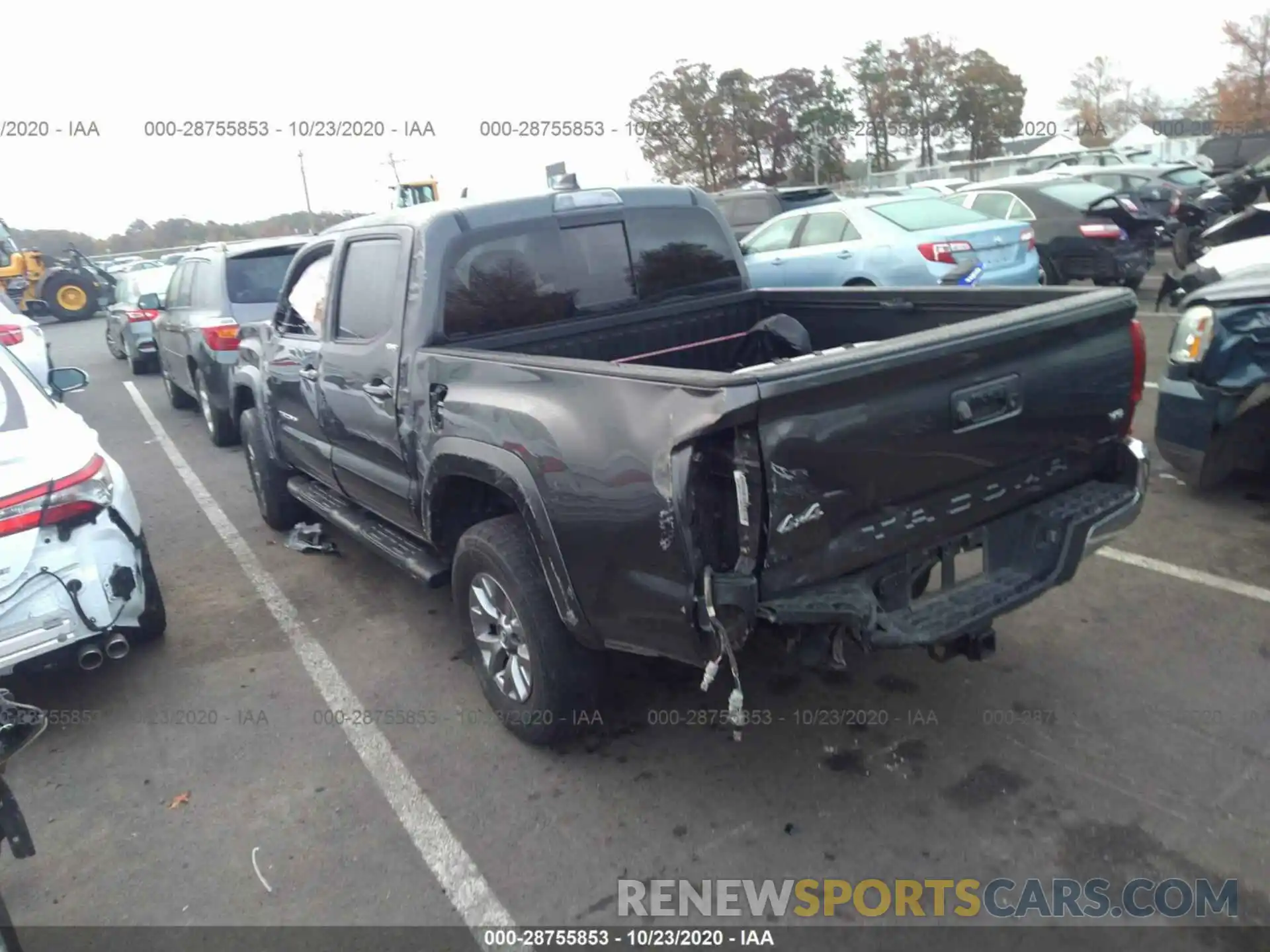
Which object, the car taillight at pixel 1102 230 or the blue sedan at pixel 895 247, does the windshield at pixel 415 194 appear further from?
the car taillight at pixel 1102 230

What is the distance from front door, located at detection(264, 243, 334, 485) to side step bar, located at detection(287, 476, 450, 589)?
5.5 inches

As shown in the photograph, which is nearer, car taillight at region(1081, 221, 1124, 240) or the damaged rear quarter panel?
the damaged rear quarter panel

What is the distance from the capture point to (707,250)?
4.69m

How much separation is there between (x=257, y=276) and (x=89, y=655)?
18.1 feet

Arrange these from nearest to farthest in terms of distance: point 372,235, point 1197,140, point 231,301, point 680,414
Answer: point 680,414 < point 372,235 < point 231,301 < point 1197,140

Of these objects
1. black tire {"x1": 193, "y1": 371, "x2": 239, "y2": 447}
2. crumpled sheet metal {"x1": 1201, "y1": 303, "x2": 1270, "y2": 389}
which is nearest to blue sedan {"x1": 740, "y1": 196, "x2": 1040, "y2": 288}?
crumpled sheet metal {"x1": 1201, "y1": 303, "x2": 1270, "y2": 389}

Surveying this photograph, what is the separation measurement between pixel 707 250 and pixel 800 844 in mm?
2801

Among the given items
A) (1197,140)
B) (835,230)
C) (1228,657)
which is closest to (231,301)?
(835,230)

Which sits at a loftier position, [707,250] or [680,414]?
[707,250]

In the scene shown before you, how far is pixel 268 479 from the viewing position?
6297 mm

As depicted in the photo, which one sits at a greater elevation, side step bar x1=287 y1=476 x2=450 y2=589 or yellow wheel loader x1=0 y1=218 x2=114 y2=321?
yellow wheel loader x1=0 y1=218 x2=114 y2=321

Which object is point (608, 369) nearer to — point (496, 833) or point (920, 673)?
point (496, 833)

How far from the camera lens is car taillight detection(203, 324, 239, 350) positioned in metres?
8.46

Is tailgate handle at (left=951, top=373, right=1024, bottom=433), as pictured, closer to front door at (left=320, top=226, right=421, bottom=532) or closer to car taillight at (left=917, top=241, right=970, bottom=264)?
front door at (left=320, top=226, right=421, bottom=532)
